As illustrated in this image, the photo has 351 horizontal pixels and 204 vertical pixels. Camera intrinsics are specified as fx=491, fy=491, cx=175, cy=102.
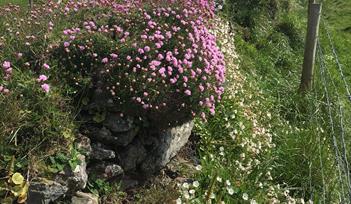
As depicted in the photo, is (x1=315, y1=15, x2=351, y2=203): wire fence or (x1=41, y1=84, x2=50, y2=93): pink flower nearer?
(x1=41, y1=84, x2=50, y2=93): pink flower

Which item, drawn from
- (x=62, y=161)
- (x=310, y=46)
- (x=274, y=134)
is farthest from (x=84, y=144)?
(x=310, y=46)

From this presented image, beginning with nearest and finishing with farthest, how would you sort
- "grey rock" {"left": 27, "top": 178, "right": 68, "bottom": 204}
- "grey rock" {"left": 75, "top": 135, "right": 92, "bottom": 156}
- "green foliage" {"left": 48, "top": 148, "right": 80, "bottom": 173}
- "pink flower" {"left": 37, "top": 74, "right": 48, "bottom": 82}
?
"grey rock" {"left": 27, "top": 178, "right": 68, "bottom": 204} → "green foliage" {"left": 48, "top": 148, "right": 80, "bottom": 173} → "pink flower" {"left": 37, "top": 74, "right": 48, "bottom": 82} → "grey rock" {"left": 75, "top": 135, "right": 92, "bottom": 156}

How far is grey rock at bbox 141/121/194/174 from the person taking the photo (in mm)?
5551

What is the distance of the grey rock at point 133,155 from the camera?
5.34 m

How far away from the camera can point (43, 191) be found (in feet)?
14.2

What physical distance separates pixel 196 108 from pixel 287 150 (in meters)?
2.03

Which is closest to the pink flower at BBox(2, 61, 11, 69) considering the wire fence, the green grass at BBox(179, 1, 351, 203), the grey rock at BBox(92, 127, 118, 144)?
the grey rock at BBox(92, 127, 118, 144)

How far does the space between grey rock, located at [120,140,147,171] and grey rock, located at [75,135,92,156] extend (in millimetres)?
513

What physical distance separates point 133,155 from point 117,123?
45 centimetres

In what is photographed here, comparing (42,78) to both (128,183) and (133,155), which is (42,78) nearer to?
(133,155)

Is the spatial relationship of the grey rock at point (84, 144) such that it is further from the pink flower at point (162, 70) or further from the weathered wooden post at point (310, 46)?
the weathered wooden post at point (310, 46)

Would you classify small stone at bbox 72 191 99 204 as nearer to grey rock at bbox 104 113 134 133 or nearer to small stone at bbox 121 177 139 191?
small stone at bbox 121 177 139 191

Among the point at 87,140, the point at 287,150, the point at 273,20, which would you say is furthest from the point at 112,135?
the point at 273,20

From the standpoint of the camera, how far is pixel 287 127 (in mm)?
7891
